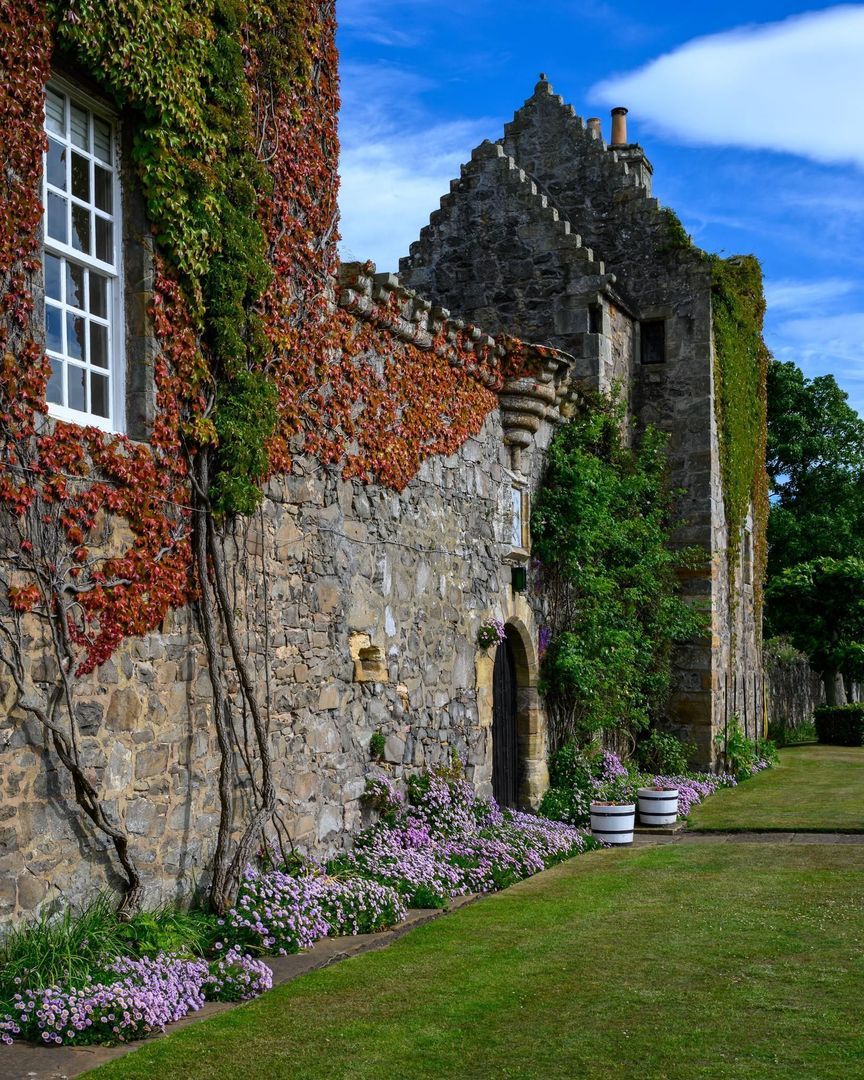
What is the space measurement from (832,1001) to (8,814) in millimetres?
4136

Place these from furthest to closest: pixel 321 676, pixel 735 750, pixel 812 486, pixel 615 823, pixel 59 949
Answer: pixel 812 486
pixel 735 750
pixel 615 823
pixel 321 676
pixel 59 949

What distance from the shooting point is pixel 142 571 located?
6859 millimetres

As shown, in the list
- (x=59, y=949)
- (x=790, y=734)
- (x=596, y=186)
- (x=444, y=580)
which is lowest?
(x=790, y=734)

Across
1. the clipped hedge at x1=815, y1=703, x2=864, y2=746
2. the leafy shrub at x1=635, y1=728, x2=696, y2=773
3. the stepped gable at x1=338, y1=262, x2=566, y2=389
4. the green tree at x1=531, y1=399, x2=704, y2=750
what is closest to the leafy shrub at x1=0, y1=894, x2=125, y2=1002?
the stepped gable at x1=338, y1=262, x2=566, y2=389

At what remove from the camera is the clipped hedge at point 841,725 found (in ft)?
82.6

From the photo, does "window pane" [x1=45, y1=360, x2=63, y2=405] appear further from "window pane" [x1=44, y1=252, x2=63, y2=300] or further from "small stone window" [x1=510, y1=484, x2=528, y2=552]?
"small stone window" [x1=510, y1=484, x2=528, y2=552]

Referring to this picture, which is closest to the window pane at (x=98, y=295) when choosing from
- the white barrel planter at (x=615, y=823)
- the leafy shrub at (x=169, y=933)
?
the leafy shrub at (x=169, y=933)

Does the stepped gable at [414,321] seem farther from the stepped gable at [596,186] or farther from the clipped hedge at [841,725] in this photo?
the clipped hedge at [841,725]

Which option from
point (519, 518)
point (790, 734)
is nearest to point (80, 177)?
point (519, 518)

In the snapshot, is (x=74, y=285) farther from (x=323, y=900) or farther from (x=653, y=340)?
(x=653, y=340)

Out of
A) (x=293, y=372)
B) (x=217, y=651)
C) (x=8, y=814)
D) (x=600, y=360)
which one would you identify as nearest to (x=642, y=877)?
(x=217, y=651)

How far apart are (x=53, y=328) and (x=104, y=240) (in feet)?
2.52

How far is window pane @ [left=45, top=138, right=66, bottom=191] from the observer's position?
6.55 meters

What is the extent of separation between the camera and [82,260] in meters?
6.75
